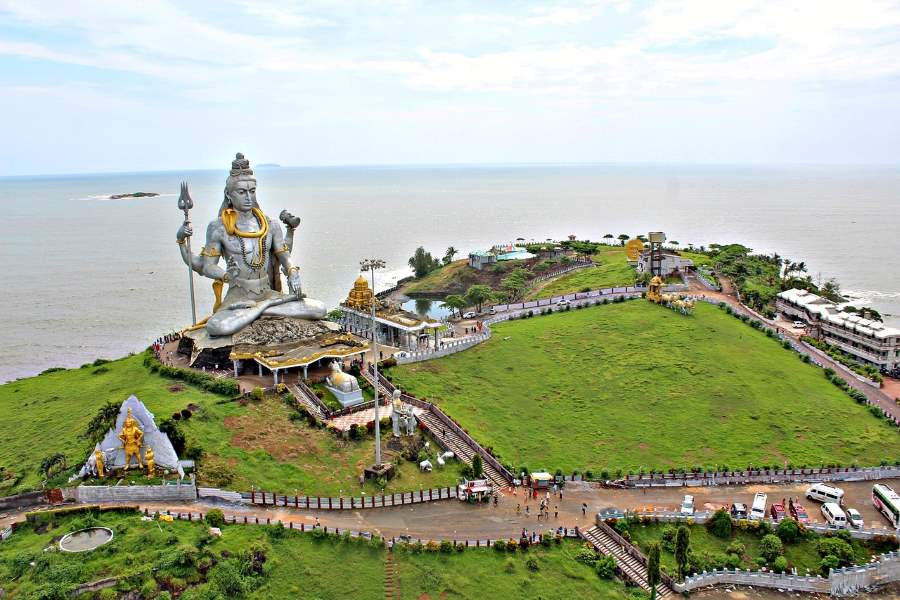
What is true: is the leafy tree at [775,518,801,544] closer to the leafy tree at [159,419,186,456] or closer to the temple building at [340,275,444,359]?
the temple building at [340,275,444,359]

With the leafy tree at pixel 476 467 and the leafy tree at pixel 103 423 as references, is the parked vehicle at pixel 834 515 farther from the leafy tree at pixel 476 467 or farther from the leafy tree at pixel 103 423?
the leafy tree at pixel 103 423

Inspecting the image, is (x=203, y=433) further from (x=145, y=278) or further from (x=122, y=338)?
(x=145, y=278)

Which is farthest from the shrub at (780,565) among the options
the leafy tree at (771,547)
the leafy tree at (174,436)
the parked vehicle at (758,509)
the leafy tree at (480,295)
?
the leafy tree at (480,295)

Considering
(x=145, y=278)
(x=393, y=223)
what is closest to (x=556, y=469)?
(x=145, y=278)

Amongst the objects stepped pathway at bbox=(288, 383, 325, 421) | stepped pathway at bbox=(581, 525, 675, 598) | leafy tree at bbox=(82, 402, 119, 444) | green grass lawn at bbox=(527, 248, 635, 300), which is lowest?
stepped pathway at bbox=(581, 525, 675, 598)

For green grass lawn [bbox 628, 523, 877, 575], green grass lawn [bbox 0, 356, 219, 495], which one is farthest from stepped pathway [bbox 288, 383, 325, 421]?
green grass lawn [bbox 628, 523, 877, 575]

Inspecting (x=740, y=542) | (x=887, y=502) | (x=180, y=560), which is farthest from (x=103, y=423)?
(x=887, y=502)
